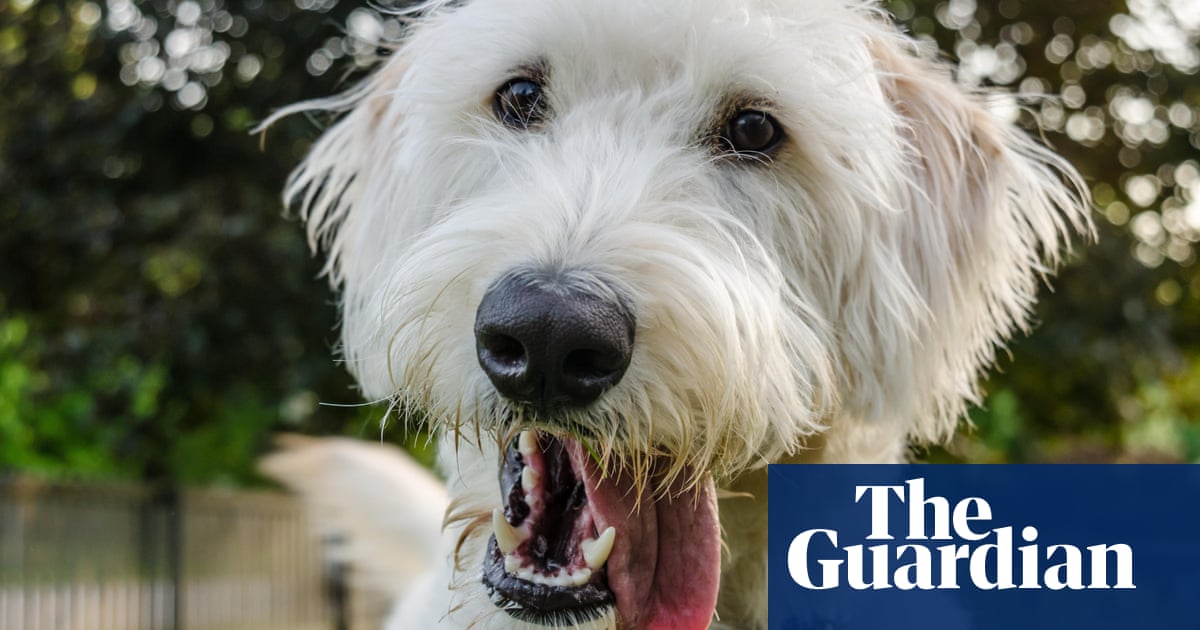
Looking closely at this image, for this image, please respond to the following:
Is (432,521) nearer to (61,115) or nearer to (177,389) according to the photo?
(177,389)

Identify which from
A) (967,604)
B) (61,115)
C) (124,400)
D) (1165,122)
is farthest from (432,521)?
(1165,122)

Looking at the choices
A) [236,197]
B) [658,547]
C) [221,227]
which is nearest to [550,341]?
[658,547]

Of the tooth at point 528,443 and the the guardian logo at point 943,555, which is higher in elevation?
the tooth at point 528,443

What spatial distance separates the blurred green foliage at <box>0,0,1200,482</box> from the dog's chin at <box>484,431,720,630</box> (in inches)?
143

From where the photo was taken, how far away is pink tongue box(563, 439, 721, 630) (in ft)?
6.14

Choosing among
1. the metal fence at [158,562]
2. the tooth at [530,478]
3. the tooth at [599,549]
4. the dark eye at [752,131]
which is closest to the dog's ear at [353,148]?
the dark eye at [752,131]

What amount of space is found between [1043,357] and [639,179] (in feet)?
16.2

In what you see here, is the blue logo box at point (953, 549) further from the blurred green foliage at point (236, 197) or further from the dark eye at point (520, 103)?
the blurred green foliage at point (236, 197)

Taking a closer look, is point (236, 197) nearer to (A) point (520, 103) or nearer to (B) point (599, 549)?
(A) point (520, 103)

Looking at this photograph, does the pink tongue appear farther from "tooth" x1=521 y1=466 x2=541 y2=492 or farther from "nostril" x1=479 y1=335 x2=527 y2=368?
"nostril" x1=479 y1=335 x2=527 y2=368

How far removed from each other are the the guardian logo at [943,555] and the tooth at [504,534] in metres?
0.58

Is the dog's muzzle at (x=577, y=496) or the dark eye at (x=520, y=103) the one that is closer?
the dog's muzzle at (x=577, y=496)

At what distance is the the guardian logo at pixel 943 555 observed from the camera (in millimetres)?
2211

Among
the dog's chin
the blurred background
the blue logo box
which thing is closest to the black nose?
the dog's chin
